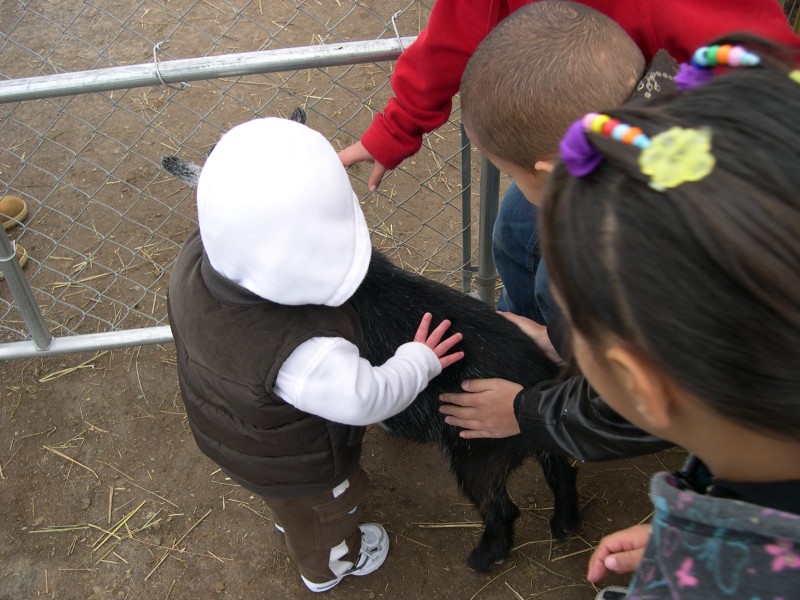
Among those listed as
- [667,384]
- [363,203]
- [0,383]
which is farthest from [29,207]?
[667,384]

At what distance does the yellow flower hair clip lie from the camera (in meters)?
0.76

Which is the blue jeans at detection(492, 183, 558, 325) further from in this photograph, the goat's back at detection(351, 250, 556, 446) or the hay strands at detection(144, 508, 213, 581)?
the hay strands at detection(144, 508, 213, 581)

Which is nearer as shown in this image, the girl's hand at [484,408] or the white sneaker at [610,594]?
the girl's hand at [484,408]

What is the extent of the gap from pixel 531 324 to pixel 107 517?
174 centimetres

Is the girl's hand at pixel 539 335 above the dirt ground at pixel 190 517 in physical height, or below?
above

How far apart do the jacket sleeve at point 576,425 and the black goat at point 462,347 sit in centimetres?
19

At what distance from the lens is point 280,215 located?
52.6 inches

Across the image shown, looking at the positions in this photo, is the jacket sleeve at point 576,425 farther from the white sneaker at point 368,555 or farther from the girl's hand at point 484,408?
the white sneaker at point 368,555

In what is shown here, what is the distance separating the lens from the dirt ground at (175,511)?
243 cm

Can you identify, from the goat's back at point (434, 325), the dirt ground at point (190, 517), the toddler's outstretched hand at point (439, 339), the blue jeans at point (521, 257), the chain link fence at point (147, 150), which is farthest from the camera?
the chain link fence at point (147, 150)

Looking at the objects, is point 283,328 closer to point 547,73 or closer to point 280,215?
point 280,215

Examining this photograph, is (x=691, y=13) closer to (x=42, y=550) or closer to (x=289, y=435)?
(x=289, y=435)

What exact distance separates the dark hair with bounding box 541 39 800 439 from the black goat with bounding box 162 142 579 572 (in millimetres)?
1088

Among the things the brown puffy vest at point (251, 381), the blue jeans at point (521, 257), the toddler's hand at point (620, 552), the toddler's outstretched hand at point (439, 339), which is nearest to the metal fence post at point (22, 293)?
the brown puffy vest at point (251, 381)
